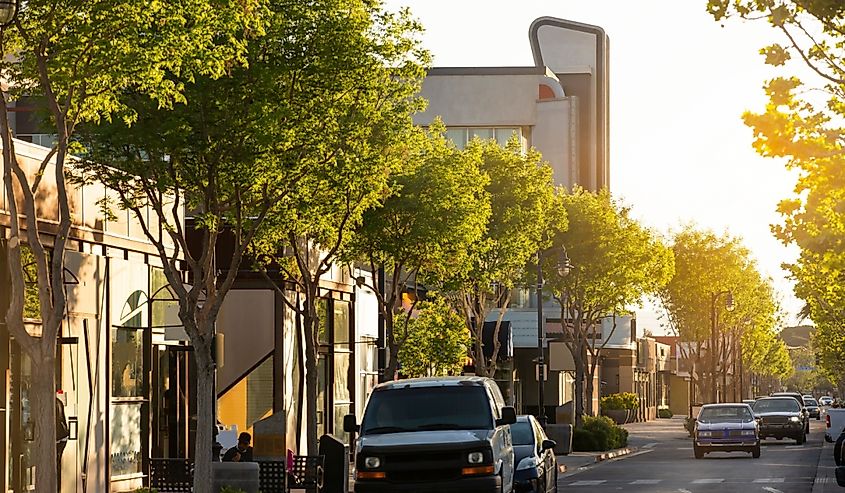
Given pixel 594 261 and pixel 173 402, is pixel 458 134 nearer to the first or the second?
pixel 594 261

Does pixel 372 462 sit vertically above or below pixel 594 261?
below

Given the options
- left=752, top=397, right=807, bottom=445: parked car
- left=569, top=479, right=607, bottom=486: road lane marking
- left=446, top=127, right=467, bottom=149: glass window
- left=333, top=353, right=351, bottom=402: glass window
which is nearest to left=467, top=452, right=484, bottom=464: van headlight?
left=569, top=479, right=607, bottom=486: road lane marking

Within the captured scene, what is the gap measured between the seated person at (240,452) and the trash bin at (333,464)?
339 cm

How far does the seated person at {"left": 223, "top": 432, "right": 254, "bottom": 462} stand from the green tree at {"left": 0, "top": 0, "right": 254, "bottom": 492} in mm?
10651

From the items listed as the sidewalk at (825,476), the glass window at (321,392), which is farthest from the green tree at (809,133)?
the glass window at (321,392)

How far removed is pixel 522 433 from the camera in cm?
2705

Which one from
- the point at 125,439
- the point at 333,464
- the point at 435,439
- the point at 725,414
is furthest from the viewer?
the point at 725,414

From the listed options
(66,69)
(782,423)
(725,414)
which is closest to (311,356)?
(66,69)

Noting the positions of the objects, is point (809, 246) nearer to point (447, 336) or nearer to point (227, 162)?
point (227, 162)

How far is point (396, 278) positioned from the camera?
35750mm

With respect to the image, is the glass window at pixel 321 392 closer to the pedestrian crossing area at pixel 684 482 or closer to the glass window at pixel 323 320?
the glass window at pixel 323 320

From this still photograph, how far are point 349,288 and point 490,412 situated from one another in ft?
75.5

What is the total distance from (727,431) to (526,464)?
83.0ft

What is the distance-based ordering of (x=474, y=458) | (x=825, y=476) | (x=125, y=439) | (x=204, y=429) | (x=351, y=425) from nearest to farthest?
(x=474, y=458), (x=351, y=425), (x=204, y=429), (x=125, y=439), (x=825, y=476)
